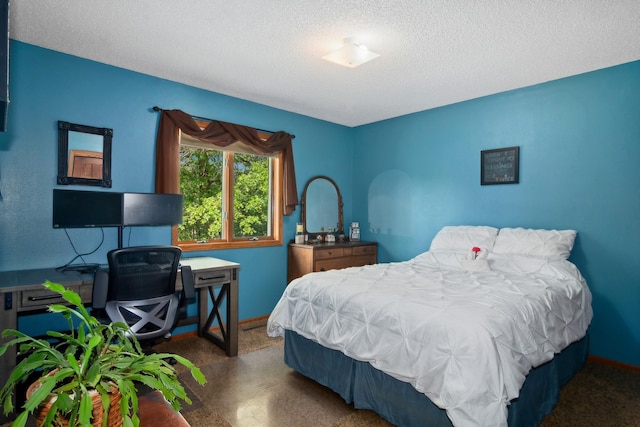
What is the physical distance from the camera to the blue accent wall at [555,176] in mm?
3072

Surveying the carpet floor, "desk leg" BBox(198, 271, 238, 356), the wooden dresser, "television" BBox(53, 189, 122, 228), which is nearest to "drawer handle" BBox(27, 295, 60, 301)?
"television" BBox(53, 189, 122, 228)

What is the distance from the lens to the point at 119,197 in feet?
9.97

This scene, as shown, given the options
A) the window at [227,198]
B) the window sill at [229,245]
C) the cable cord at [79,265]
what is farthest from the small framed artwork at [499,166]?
the cable cord at [79,265]

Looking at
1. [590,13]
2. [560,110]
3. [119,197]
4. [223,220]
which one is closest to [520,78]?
[560,110]

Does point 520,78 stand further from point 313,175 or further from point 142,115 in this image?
point 142,115

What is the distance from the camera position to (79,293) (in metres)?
2.51

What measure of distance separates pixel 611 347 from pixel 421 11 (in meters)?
3.21

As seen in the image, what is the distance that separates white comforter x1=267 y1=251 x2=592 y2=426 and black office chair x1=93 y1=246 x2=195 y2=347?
2.70 feet

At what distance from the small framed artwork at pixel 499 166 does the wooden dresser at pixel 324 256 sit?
1.74 metres

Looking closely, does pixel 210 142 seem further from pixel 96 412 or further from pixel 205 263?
pixel 96 412

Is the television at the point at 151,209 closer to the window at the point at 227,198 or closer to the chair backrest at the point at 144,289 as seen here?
the window at the point at 227,198

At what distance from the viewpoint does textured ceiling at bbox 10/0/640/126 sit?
2322 mm

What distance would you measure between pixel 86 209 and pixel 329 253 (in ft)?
8.39

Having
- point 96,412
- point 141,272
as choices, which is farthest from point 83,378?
point 141,272
